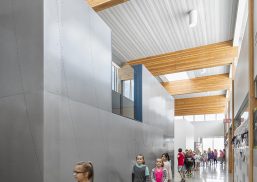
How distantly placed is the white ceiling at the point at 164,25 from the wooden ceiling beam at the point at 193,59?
447 mm

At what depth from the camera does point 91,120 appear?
228 inches

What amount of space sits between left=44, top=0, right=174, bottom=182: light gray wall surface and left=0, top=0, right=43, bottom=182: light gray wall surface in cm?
12

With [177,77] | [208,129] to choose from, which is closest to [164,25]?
[177,77]

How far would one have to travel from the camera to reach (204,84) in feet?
66.7

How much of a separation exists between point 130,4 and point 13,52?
6539 millimetres

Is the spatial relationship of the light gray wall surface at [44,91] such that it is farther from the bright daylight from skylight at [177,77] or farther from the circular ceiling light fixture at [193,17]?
the bright daylight from skylight at [177,77]

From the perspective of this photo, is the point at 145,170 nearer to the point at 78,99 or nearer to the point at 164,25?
the point at 78,99

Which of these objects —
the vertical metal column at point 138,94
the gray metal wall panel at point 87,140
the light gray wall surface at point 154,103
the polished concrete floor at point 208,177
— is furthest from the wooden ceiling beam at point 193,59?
the gray metal wall panel at point 87,140

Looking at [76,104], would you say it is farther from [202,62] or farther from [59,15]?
[202,62]

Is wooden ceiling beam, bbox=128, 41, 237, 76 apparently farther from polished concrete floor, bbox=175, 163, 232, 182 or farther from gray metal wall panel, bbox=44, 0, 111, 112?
gray metal wall panel, bbox=44, 0, 111, 112

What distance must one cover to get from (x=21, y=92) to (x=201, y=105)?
2732 cm

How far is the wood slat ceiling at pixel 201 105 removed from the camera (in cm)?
2916

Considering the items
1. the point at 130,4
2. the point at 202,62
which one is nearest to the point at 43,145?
the point at 130,4

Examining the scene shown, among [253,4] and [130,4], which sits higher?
[130,4]
